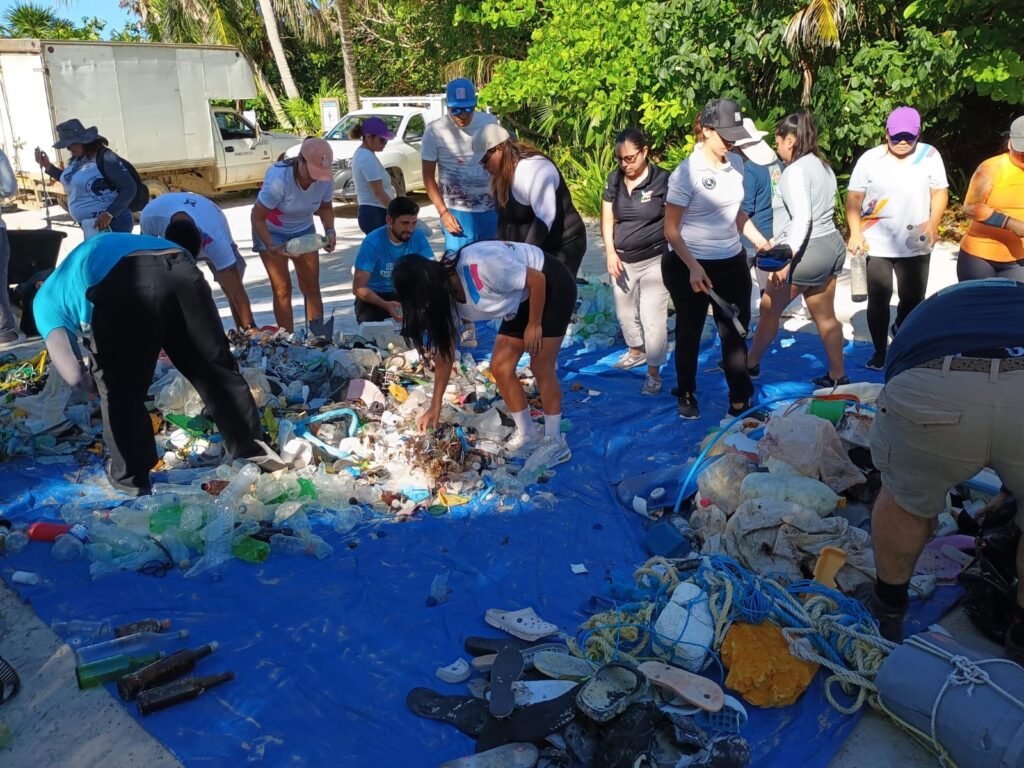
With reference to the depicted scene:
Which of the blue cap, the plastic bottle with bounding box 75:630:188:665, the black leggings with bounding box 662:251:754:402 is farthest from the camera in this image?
the blue cap

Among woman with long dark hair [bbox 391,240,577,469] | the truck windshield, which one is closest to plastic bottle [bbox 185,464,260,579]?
woman with long dark hair [bbox 391,240,577,469]

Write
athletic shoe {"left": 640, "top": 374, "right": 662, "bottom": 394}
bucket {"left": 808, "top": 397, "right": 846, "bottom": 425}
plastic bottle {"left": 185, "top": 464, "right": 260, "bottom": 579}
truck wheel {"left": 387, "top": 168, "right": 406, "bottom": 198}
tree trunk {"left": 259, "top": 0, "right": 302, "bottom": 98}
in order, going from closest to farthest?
plastic bottle {"left": 185, "top": 464, "right": 260, "bottom": 579}, bucket {"left": 808, "top": 397, "right": 846, "bottom": 425}, athletic shoe {"left": 640, "top": 374, "right": 662, "bottom": 394}, truck wheel {"left": 387, "top": 168, "right": 406, "bottom": 198}, tree trunk {"left": 259, "top": 0, "right": 302, "bottom": 98}

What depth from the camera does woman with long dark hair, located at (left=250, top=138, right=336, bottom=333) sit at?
252 inches

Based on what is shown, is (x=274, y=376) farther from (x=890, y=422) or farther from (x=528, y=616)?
(x=890, y=422)

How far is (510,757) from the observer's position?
9.00ft

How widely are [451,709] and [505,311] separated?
6.71ft

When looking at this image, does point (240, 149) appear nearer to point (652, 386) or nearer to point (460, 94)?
point (460, 94)

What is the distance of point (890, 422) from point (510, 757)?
1.63 metres

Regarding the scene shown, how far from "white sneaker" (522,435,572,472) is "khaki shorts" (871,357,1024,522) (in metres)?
2.20

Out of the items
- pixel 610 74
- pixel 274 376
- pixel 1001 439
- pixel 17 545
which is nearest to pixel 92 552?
pixel 17 545

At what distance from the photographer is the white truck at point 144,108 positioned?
14.2 m

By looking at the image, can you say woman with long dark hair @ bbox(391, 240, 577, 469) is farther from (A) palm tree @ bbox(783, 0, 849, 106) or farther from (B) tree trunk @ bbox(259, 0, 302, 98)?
(B) tree trunk @ bbox(259, 0, 302, 98)

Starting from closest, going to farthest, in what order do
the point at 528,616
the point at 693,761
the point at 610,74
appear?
the point at 693,761 < the point at 528,616 < the point at 610,74

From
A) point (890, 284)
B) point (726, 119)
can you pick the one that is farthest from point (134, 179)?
point (890, 284)
